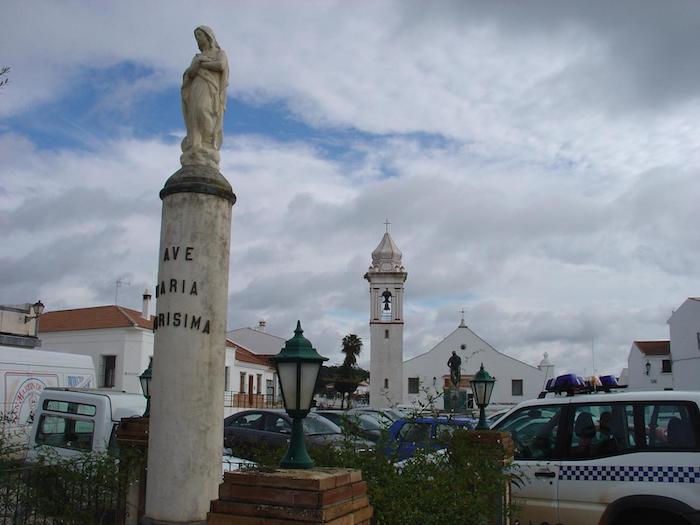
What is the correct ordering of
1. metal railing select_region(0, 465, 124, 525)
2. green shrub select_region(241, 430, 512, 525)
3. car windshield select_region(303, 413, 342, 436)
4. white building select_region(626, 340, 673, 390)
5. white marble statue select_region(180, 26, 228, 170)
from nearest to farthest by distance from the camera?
1. green shrub select_region(241, 430, 512, 525)
2. white marble statue select_region(180, 26, 228, 170)
3. metal railing select_region(0, 465, 124, 525)
4. car windshield select_region(303, 413, 342, 436)
5. white building select_region(626, 340, 673, 390)

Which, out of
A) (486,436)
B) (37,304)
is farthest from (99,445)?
(37,304)

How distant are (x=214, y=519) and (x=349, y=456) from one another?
1.92 meters

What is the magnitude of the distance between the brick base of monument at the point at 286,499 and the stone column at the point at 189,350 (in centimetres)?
96

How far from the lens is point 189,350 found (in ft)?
18.4

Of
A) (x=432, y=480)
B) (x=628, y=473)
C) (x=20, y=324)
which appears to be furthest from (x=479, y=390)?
(x=20, y=324)

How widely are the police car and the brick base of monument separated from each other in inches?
86.6

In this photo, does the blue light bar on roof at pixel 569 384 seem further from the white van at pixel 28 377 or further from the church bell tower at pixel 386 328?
the church bell tower at pixel 386 328

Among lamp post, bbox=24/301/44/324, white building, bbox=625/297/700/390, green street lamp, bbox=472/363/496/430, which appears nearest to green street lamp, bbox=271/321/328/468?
green street lamp, bbox=472/363/496/430

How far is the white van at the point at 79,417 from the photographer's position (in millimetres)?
11422

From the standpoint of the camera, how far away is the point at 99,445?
11.3 metres

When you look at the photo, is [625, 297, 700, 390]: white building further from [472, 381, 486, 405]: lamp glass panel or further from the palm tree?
[472, 381, 486, 405]: lamp glass panel

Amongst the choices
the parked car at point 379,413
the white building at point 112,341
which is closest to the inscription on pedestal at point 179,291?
the parked car at point 379,413

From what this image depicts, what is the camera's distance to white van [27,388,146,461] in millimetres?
11422

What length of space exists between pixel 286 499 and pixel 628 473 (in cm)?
388
